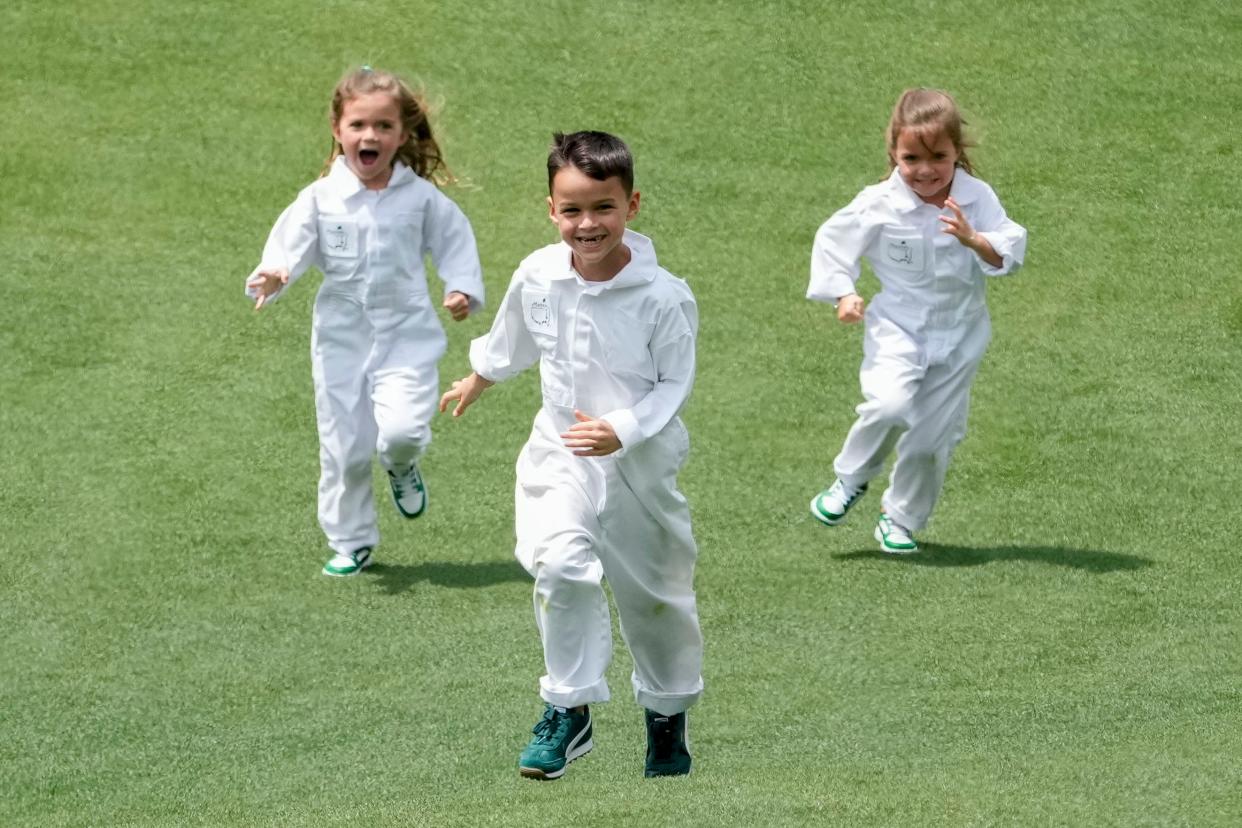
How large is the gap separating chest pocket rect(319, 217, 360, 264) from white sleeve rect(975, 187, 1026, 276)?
7.71 feet

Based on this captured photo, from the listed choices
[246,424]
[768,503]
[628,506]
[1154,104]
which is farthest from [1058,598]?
[1154,104]

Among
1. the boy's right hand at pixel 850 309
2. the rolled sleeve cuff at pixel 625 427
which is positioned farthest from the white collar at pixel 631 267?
the boy's right hand at pixel 850 309

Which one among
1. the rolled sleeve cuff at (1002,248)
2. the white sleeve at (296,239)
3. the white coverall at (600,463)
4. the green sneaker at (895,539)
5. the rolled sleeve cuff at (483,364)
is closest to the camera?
the white coverall at (600,463)

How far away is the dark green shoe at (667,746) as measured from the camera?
5.78 metres

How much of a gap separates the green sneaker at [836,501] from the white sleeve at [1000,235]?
42.0 inches

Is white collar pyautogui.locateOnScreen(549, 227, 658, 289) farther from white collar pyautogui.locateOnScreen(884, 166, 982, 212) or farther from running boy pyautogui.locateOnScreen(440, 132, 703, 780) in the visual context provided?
white collar pyautogui.locateOnScreen(884, 166, 982, 212)

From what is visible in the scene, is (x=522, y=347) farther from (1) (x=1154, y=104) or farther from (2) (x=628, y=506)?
(1) (x=1154, y=104)

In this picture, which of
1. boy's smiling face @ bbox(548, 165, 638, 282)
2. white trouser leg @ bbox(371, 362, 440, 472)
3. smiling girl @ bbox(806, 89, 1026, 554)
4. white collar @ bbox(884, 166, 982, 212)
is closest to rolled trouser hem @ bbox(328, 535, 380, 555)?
white trouser leg @ bbox(371, 362, 440, 472)

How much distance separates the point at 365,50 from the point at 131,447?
3.72 metres

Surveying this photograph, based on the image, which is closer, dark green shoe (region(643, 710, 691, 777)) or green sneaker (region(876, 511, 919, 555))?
dark green shoe (region(643, 710, 691, 777))

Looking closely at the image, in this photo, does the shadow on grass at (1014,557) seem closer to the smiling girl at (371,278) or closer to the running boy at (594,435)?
the smiling girl at (371,278)

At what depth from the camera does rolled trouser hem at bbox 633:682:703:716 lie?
5688mm

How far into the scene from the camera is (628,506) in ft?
17.5

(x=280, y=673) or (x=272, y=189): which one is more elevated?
(x=272, y=189)
